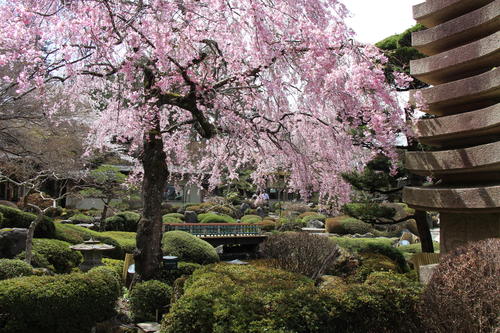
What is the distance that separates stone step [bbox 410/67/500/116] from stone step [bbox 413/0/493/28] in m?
1.63

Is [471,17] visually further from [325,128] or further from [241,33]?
[241,33]

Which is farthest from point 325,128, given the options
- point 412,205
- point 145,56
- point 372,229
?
point 372,229

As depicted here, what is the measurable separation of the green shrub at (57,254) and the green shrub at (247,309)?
6.55 meters

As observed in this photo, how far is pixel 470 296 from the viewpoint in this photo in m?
4.21

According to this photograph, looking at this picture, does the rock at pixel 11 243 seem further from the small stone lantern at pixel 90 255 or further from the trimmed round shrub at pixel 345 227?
the trimmed round shrub at pixel 345 227

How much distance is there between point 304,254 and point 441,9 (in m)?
6.50

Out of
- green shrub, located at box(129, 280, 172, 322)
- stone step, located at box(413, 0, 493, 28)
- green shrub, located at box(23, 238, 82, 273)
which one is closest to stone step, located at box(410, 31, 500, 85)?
stone step, located at box(413, 0, 493, 28)

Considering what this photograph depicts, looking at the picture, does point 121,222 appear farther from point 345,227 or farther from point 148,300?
point 345,227

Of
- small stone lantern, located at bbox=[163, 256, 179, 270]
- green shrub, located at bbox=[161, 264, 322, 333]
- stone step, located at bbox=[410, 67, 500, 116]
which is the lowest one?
small stone lantern, located at bbox=[163, 256, 179, 270]

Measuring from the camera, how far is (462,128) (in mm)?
8195

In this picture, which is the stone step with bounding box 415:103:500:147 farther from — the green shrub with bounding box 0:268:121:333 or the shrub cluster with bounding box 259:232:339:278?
the green shrub with bounding box 0:268:121:333

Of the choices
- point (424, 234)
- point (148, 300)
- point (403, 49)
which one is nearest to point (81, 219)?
point (148, 300)

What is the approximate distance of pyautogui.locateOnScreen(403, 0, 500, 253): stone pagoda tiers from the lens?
7.76 m

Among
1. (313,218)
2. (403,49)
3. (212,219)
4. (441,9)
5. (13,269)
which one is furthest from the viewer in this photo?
(313,218)
